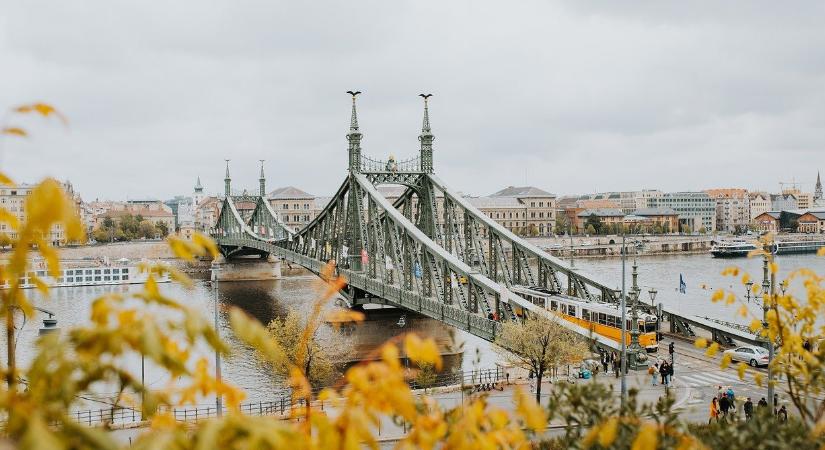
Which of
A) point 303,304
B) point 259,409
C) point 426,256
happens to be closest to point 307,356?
point 259,409

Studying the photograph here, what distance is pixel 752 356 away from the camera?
3195cm

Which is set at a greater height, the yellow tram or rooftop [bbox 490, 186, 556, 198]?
rooftop [bbox 490, 186, 556, 198]

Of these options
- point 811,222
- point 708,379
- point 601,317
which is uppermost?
point 811,222

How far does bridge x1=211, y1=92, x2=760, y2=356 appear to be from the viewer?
116 feet

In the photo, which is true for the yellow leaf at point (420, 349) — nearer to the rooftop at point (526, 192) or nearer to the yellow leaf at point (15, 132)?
the yellow leaf at point (15, 132)

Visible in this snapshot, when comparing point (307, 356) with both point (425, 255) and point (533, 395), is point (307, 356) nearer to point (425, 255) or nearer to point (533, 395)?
point (425, 255)

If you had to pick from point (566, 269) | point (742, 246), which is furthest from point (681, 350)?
point (742, 246)

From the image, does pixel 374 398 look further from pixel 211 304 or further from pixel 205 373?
pixel 211 304

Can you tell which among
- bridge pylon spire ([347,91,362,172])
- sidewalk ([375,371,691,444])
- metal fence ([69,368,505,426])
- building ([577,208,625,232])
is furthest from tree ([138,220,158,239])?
sidewalk ([375,371,691,444])

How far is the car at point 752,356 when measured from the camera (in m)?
31.9

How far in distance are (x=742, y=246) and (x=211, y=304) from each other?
95658mm

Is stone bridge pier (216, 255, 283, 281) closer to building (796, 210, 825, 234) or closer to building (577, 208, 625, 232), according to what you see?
building (577, 208, 625, 232)

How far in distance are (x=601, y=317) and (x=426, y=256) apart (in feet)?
34.0

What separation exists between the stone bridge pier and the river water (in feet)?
9.73
